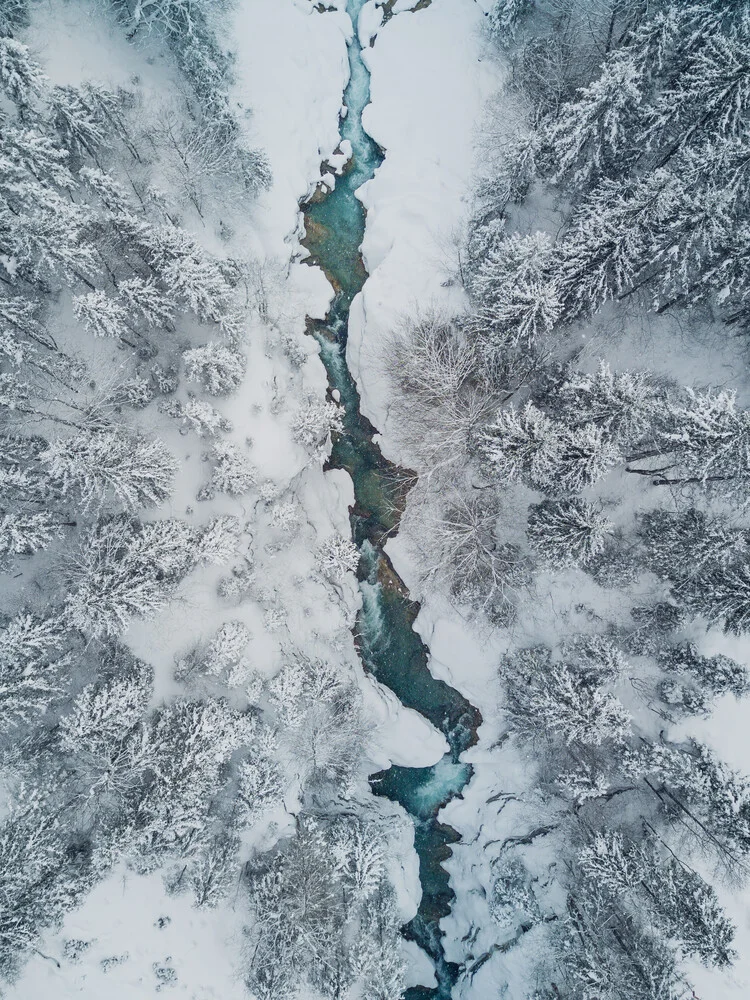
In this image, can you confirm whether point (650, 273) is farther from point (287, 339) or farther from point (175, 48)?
point (175, 48)

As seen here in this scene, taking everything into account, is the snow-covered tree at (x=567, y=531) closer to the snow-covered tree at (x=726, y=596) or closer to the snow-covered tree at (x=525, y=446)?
the snow-covered tree at (x=525, y=446)

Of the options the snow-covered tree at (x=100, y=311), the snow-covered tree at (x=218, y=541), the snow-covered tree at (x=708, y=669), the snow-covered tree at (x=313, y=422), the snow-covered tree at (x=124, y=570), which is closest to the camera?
the snow-covered tree at (x=100, y=311)

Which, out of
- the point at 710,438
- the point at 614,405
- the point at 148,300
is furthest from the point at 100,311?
the point at 710,438

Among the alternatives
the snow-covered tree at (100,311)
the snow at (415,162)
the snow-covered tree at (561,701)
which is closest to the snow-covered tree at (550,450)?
the snow at (415,162)

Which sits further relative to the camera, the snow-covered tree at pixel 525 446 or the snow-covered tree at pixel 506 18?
the snow-covered tree at pixel 506 18

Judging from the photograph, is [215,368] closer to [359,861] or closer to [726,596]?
[726,596]

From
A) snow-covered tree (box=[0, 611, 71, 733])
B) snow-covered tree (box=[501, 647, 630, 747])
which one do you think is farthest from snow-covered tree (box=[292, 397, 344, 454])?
snow-covered tree (box=[501, 647, 630, 747])

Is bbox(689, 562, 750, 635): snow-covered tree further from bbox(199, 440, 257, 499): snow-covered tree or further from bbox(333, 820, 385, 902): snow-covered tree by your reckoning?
bbox(199, 440, 257, 499): snow-covered tree
